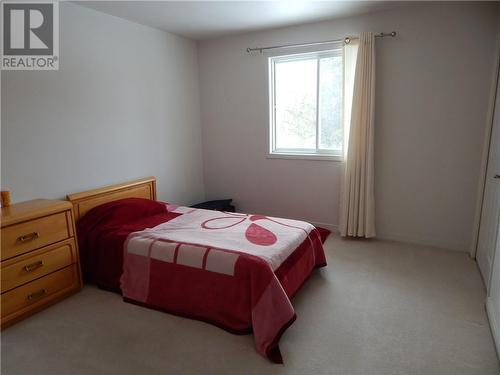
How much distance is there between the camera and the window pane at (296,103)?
13.1 ft

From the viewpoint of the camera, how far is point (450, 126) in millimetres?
3227

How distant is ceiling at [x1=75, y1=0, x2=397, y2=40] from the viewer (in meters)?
3.04

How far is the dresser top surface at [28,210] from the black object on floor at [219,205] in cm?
194

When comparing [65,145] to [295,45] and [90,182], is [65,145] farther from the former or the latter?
[295,45]

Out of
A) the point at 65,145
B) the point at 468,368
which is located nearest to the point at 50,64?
the point at 65,145

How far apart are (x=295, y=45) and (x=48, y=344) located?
12.0 feet

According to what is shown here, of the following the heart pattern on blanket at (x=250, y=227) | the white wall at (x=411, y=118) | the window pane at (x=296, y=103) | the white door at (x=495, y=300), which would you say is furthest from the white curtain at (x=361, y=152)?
the white door at (x=495, y=300)

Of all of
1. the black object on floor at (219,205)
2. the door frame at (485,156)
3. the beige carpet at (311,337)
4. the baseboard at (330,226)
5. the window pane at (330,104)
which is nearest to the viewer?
the beige carpet at (311,337)

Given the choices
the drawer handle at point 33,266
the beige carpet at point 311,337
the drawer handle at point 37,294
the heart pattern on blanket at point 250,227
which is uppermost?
the heart pattern on blanket at point 250,227

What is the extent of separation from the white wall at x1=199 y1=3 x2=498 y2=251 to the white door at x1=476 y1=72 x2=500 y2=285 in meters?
0.21

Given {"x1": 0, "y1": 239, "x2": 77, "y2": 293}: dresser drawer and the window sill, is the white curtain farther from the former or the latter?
{"x1": 0, "y1": 239, "x2": 77, "y2": 293}: dresser drawer
